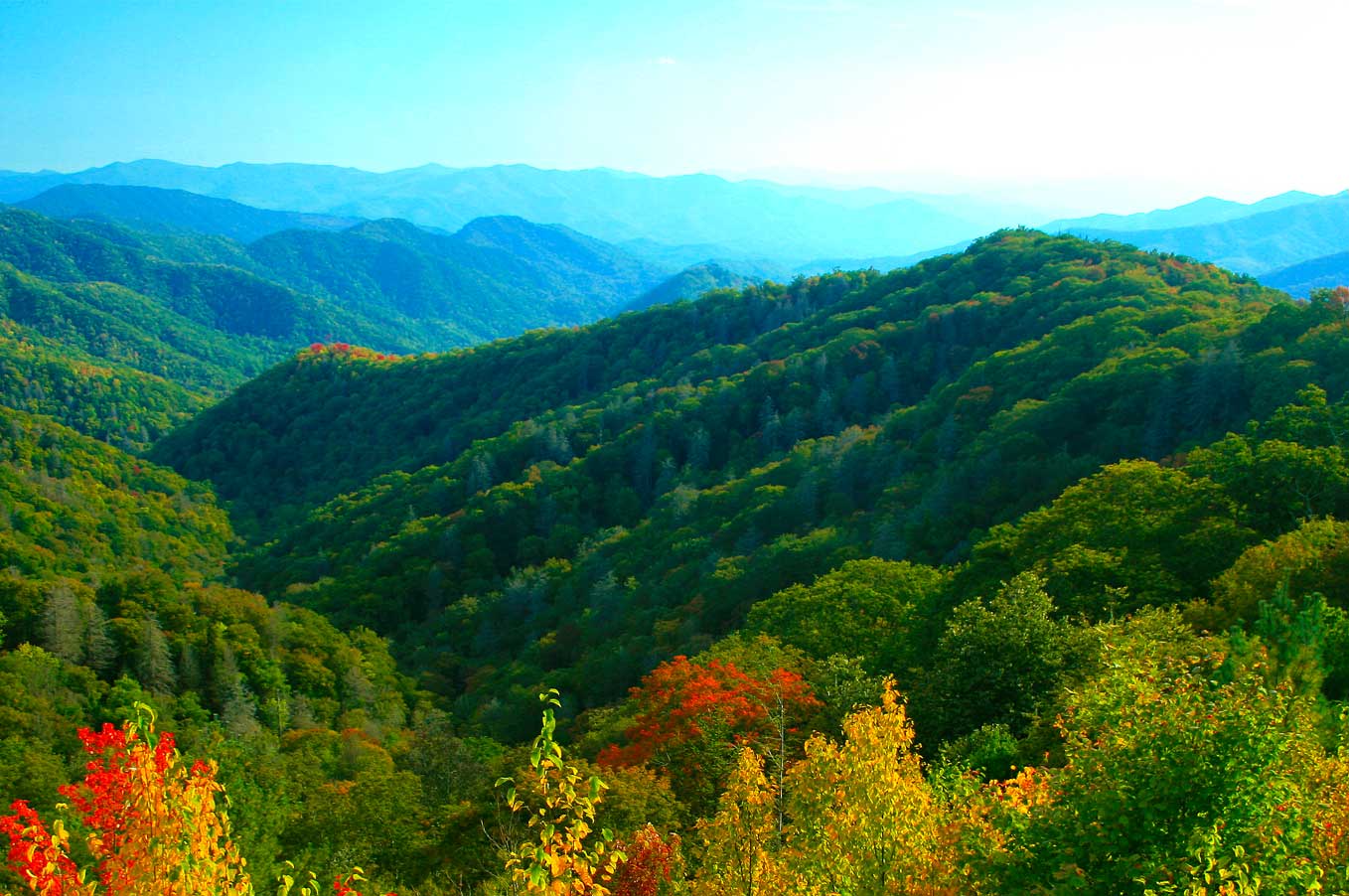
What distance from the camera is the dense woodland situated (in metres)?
11.7

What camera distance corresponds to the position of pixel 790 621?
128ft

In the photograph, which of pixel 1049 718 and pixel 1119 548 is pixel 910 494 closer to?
pixel 1119 548

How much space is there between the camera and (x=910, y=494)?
58.0m

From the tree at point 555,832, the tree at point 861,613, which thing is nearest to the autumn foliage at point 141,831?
the tree at point 555,832

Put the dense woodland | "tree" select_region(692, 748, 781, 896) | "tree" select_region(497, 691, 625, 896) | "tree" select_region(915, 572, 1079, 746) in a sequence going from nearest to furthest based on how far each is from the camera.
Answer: "tree" select_region(497, 691, 625, 896), the dense woodland, "tree" select_region(692, 748, 781, 896), "tree" select_region(915, 572, 1079, 746)

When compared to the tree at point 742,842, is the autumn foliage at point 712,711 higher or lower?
lower

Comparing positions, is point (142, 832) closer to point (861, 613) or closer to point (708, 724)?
point (708, 724)

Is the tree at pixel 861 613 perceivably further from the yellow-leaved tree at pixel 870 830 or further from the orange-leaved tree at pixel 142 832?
the orange-leaved tree at pixel 142 832

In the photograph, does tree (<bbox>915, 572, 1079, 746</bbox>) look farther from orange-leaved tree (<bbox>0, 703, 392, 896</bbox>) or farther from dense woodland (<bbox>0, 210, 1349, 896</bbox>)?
orange-leaved tree (<bbox>0, 703, 392, 896</bbox>)

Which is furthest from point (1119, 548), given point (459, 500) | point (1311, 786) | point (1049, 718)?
point (459, 500)

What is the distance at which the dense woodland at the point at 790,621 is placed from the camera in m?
11.7

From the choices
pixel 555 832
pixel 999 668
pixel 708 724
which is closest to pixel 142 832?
pixel 555 832

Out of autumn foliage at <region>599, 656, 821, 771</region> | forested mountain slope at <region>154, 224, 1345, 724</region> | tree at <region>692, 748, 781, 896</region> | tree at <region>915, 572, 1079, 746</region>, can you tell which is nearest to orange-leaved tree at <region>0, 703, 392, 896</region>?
tree at <region>692, 748, 781, 896</region>

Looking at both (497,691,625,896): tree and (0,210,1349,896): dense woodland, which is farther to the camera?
(0,210,1349,896): dense woodland
